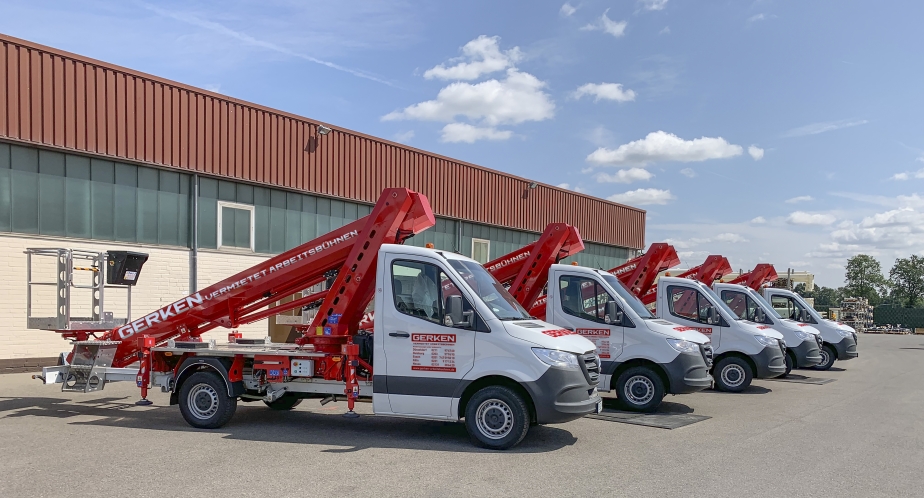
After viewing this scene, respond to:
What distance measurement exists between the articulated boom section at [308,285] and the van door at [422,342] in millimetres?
867

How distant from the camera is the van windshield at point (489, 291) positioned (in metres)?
8.57

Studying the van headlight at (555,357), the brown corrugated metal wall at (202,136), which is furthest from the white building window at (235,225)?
the van headlight at (555,357)

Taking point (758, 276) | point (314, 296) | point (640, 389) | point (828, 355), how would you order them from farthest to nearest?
point (758, 276)
point (828, 355)
point (640, 389)
point (314, 296)

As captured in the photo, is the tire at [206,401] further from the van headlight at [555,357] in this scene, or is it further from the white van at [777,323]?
the white van at [777,323]

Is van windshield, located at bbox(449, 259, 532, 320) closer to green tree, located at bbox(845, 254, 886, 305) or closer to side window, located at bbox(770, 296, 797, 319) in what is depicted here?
side window, located at bbox(770, 296, 797, 319)

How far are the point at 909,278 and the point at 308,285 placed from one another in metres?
111

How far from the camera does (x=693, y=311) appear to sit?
1416 cm

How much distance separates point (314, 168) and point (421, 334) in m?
14.7

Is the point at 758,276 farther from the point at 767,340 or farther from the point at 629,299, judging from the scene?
the point at 629,299

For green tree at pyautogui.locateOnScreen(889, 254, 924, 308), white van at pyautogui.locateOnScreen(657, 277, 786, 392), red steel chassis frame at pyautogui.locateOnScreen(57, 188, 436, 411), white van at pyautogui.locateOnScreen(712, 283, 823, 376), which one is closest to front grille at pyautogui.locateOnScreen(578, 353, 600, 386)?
red steel chassis frame at pyautogui.locateOnScreen(57, 188, 436, 411)

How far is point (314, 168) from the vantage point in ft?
72.5

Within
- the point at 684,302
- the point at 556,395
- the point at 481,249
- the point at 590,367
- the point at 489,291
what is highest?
the point at 481,249

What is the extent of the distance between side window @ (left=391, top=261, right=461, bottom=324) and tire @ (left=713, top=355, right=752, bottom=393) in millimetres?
8043

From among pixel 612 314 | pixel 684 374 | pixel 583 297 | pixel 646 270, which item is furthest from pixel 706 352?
pixel 646 270
